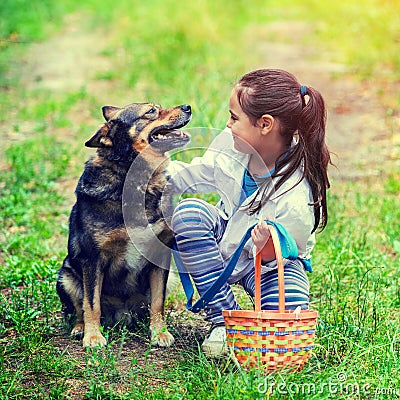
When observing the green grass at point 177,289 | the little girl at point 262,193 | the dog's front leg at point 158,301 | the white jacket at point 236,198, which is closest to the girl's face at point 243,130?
the little girl at point 262,193

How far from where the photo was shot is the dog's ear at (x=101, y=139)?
3.56 metres

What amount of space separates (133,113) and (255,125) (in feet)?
2.24

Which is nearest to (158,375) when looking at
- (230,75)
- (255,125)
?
(255,125)

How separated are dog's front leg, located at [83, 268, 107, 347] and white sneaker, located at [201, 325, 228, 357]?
19.9 inches

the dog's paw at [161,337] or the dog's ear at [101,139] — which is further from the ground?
the dog's ear at [101,139]

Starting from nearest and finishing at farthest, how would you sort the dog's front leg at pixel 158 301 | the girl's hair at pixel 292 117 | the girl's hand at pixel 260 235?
the girl's hand at pixel 260 235 < the girl's hair at pixel 292 117 < the dog's front leg at pixel 158 301

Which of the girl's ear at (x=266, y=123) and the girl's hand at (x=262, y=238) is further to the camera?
the girl's ear at (x=266, y=123)

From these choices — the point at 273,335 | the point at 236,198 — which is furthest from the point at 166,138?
the point at 273,335

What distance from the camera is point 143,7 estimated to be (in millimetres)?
14148

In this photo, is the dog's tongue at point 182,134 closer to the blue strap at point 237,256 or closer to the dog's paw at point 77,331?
the blue strap at point 237,256

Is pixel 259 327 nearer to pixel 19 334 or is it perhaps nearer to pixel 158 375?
pixel 158 375

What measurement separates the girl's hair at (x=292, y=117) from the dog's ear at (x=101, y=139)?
2.29ft

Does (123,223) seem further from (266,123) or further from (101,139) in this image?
(266,123)

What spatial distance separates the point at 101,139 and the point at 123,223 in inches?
17.0
